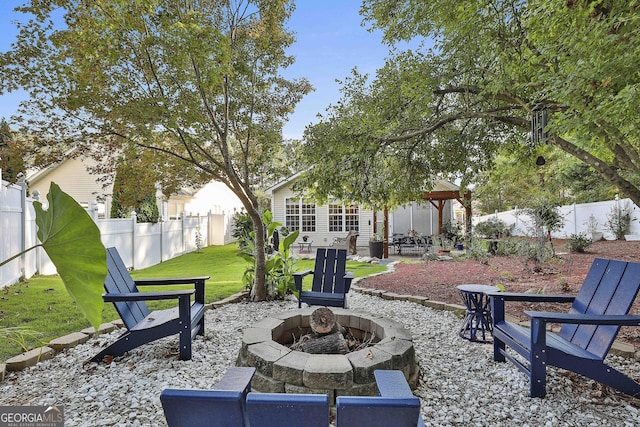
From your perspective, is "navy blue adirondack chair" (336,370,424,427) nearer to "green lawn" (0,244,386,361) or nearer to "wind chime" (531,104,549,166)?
"green lawn" (0,244,386,361)

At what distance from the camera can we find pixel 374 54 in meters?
7.09

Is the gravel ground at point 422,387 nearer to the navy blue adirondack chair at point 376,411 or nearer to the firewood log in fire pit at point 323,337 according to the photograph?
the firewood log in fire pit at point 323,337

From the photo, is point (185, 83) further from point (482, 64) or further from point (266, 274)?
point (482, 64)

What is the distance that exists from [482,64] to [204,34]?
3873mm

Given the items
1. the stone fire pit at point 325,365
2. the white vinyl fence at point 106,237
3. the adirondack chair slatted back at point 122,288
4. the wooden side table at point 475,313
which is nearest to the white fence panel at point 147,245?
the white vinyl fence at point 106,237

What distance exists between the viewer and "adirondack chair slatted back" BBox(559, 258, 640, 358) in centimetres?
259

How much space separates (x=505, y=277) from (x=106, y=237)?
29.3 ft

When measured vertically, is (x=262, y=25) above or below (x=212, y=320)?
above

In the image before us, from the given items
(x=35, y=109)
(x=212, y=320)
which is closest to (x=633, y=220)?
(x=212, y=320)

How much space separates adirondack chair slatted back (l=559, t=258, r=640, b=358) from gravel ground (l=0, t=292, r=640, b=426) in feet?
1.12

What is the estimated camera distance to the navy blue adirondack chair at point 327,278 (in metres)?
4.67

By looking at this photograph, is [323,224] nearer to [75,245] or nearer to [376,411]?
[75,245]

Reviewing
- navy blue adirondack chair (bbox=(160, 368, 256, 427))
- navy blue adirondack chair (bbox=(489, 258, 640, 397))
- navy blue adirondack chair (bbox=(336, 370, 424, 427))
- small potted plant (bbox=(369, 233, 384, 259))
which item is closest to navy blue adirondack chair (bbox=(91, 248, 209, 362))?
navy blue adirondack chair (bbox=(160, 368, 256, 427))

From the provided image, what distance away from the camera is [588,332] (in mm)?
2795
